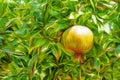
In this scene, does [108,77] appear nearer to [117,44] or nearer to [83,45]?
[117,44]

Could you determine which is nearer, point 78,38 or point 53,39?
point 78,38

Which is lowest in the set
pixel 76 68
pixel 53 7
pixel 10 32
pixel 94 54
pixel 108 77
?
pixel 108 77

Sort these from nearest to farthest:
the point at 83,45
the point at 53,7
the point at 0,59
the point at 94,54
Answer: the point at 83,45, the point at 53,7, the point at 94,54, the point at 0,59

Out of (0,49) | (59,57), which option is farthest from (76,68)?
(0,49)
